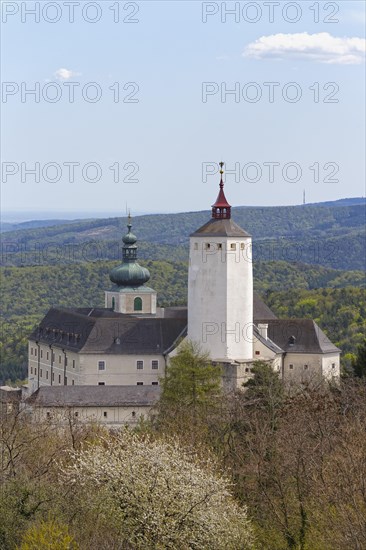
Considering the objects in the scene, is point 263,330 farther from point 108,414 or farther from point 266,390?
point 266,390

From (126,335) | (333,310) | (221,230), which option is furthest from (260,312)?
(333,310)

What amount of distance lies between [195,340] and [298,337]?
6.00 metres

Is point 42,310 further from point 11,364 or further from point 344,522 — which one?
point 344,522

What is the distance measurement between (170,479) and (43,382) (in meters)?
50.3

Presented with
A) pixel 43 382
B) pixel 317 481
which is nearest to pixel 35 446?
pixel 317 481

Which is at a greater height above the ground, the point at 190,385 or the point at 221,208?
the point at 221,208

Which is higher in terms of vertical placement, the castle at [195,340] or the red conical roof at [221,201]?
the red conical roof at [221,201]

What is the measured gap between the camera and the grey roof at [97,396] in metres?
68.4

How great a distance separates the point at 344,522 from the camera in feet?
104

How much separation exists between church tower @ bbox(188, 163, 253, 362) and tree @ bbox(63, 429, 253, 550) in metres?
38.7

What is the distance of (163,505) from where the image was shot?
3203 cm

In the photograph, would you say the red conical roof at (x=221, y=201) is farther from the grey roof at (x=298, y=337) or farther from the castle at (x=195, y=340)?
the grey roof at (x=298, y=337)

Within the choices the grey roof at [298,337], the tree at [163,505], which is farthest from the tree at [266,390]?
the tree at [163,505]

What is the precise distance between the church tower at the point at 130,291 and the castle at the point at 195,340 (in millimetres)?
1586
